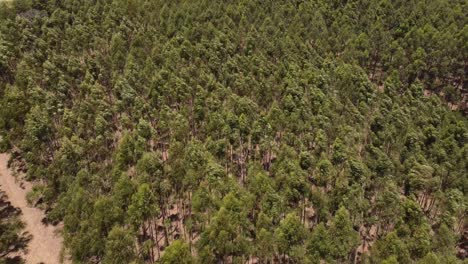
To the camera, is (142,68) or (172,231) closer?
(172,231)

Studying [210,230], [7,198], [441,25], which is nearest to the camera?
[210,230]

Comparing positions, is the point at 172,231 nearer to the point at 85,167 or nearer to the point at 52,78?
the point at 85,167

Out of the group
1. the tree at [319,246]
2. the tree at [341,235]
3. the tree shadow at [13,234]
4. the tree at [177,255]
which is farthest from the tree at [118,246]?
Answer: the tree at [341,235]

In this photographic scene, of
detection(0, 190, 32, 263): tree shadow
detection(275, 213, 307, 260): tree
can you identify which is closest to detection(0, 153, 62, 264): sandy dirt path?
detection(0, 190, 32, 263): tree shadow

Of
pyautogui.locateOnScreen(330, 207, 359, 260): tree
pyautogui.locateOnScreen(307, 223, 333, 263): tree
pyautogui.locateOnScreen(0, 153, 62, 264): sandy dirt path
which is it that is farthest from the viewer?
pyautogui.locateOnScreen(0, 153, 62, 264): sandy dirt path

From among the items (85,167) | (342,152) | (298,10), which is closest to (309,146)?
(342,152)

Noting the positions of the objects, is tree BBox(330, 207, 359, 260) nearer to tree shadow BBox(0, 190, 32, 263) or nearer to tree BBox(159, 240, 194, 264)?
tree BBox(159, 240, 194, 264)

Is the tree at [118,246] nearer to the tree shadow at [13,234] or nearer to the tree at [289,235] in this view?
the tree at [289,235]
